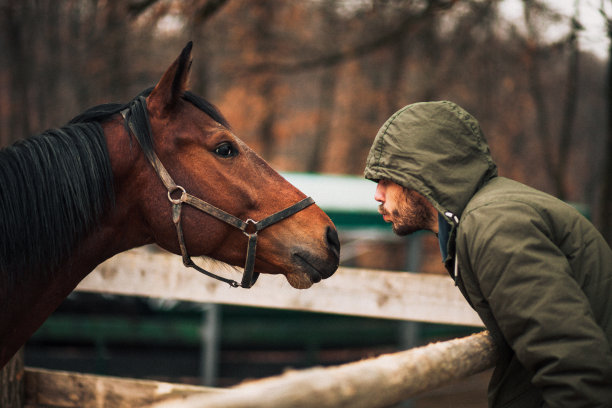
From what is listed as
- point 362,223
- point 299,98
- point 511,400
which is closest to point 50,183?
point 511,400

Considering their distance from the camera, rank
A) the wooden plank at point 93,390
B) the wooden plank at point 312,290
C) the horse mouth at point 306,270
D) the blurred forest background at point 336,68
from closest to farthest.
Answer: the horse mouth at point 306,270 → the wooden plank at point 93,390 → the wooden plank at point 312,290 → the blurred forest background at point 336,68

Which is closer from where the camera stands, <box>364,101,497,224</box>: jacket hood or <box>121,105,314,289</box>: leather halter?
<box>364,101,497,224</box>: jacket hood

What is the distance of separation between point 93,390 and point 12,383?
398mm

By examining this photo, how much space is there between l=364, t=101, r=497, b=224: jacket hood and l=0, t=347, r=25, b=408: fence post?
2.18 m

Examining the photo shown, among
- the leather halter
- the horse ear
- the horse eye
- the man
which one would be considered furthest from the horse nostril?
the horse ear

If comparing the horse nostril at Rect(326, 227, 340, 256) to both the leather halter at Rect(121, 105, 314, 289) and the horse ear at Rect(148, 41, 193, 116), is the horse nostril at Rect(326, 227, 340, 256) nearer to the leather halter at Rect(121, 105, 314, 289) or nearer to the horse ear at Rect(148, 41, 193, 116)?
the leather halter at Rect(121, 105, 314, 289)

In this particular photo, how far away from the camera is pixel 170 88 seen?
2.11 metres

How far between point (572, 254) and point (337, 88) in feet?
55.0

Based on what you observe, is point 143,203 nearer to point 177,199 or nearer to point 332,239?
point 177,199

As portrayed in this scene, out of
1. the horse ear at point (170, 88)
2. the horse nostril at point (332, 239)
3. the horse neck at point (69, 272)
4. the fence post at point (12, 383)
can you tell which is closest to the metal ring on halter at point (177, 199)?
the horse neck at point (69, 272)

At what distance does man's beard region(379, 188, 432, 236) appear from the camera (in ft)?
6.07

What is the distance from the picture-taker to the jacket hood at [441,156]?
5.41ft

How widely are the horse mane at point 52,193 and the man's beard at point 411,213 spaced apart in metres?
1.02

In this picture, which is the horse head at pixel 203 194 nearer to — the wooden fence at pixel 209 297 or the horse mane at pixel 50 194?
the horse mane at pixel 50 194
